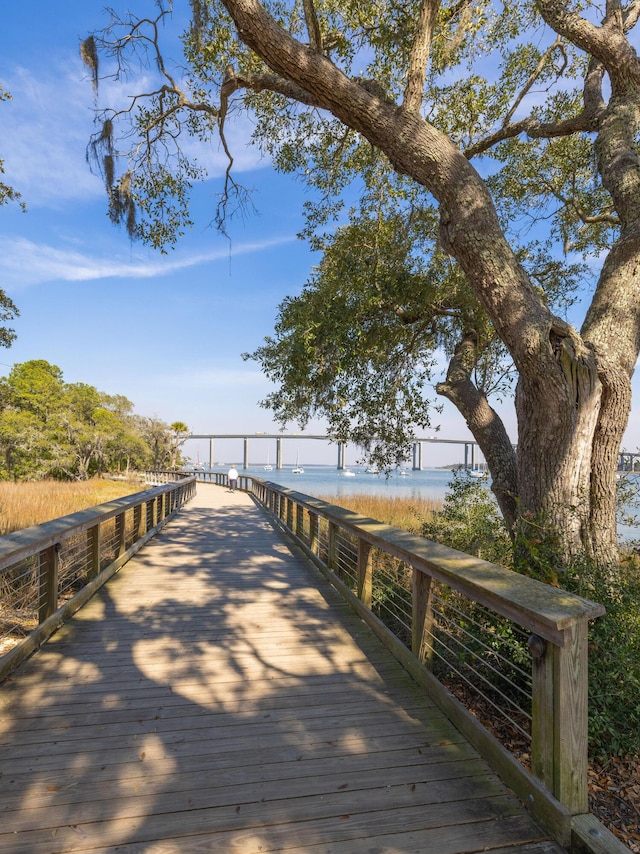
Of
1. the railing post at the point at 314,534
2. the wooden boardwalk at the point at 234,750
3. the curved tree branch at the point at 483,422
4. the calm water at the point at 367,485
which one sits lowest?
the calm water at the point at 367,485

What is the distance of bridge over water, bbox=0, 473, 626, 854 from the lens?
5.87ft

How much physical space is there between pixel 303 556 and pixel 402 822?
525 centimetres

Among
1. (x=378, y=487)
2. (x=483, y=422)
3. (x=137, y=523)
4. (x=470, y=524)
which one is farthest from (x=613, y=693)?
(x=378, y=487)

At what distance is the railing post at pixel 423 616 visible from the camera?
310cm

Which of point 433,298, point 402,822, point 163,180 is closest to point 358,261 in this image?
point 433,298

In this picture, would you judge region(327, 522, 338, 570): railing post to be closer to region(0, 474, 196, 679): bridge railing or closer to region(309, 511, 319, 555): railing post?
region(309, 511, 319, 555): railing post

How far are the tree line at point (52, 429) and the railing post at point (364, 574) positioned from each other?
1036 inches

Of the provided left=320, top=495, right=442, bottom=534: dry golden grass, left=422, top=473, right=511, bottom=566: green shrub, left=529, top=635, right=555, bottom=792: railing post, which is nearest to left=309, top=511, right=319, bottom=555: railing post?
left=422, top=473, right=511, bottom=566: green shrub

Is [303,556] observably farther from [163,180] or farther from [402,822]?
[163,180]

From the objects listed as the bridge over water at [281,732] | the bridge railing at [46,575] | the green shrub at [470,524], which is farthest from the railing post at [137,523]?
the green shrub at [470,524]

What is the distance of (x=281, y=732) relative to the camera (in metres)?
2.47

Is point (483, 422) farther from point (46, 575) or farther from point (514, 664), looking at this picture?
point (46, 575)

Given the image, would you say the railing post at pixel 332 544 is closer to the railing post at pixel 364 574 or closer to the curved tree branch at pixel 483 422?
the railing post at pixel 364 574

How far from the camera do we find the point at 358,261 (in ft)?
23.5
